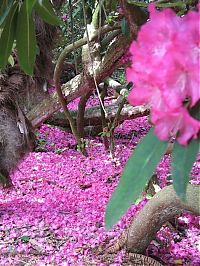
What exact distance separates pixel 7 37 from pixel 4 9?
13cm

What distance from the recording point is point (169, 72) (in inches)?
15.9

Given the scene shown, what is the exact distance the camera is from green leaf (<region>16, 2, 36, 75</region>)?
109 centimetres

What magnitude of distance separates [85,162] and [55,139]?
104 centimetres

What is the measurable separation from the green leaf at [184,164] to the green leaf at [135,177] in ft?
0.07

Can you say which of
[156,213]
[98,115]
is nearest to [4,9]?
[156,213]

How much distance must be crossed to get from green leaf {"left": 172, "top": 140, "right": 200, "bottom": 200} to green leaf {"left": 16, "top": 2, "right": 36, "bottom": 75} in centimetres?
70

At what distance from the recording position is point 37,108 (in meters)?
3.47

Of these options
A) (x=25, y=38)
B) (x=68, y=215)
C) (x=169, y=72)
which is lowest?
(x=68, y=215)

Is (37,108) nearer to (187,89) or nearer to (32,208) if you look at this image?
(32,208)

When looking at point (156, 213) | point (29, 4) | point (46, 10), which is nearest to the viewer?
point (29, 4)

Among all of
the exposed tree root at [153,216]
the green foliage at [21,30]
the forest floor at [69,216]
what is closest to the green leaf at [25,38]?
the green foliage at [21,30]

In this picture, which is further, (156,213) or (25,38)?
(156,213)

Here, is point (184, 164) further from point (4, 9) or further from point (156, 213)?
point (156, 213)

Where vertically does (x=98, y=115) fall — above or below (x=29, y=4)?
below
